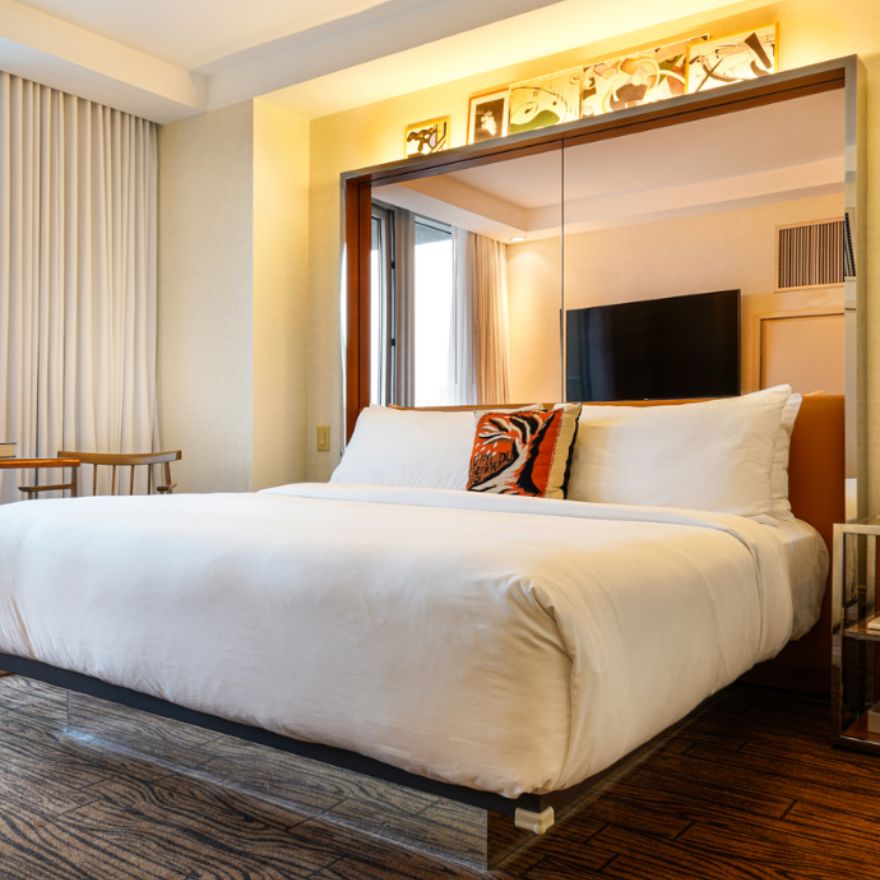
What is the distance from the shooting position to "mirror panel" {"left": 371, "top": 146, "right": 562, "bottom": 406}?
345 cm

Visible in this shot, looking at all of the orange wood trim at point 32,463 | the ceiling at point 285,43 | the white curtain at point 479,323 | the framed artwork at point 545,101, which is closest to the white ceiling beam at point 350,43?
the ceiling at point 285,43

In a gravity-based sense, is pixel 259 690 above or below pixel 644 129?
below

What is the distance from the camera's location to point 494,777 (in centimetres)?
135

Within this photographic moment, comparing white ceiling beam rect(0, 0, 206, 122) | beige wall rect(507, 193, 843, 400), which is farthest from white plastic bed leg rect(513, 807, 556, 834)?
white ceiling beam rect(0, 0, 206, 122)

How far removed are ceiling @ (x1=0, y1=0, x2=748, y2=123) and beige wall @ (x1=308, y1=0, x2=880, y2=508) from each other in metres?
0.05

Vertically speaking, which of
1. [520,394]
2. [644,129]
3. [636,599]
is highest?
[644,129]

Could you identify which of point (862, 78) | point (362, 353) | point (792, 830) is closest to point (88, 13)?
point (362, 353)

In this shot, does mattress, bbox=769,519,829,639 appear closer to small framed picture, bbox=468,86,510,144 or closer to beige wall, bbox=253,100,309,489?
small framed picture, bbox=468,86,510,144

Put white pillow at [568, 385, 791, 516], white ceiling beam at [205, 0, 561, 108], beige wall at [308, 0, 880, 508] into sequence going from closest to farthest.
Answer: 1. white pillow at [568, 385, 791, 516]
2. beige wall at [308, 0, 880, 508]
3. white ceiling beam at [205, 0, 561, 108]

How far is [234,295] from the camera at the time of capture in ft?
13.1

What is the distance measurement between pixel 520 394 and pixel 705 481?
3.54 feet

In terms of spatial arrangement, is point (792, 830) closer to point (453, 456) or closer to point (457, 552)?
point (457, 552)

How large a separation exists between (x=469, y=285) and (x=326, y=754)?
7.93ft

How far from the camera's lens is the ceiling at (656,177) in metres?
2.84
